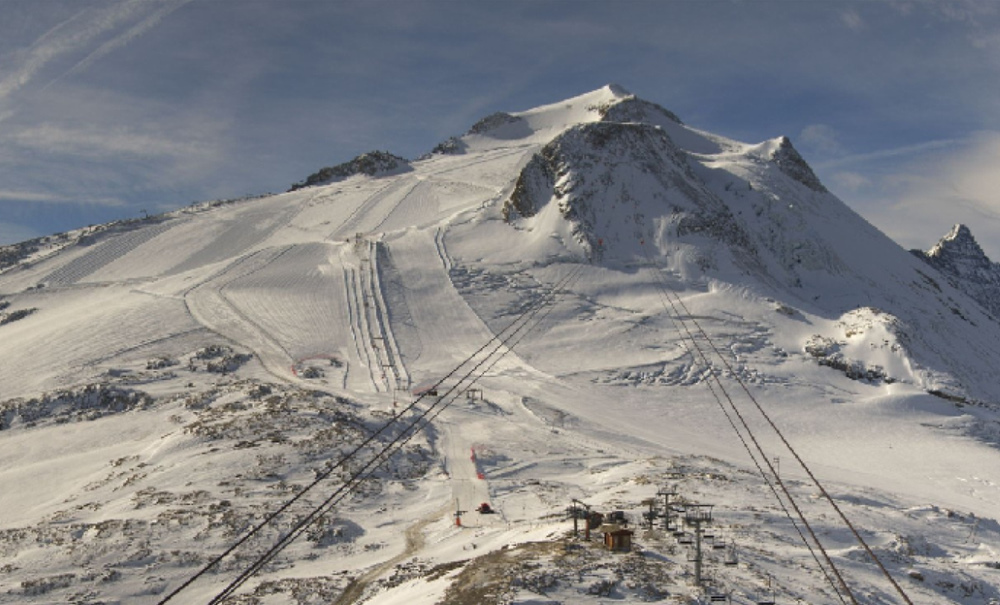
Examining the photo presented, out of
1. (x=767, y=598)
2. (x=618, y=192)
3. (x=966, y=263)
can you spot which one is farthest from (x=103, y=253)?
(x=966, y=263)

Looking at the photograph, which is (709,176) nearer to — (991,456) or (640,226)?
(640,226)

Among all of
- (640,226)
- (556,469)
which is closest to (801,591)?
(556,469)

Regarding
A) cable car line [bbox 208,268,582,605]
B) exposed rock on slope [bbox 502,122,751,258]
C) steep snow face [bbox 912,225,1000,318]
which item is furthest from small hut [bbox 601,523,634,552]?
steep snow face [bbox 912,225,1000,318]

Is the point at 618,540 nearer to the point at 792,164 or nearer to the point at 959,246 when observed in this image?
the point at 792,164

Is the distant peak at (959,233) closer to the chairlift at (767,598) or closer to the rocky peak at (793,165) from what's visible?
the rocky peak at (793,165)

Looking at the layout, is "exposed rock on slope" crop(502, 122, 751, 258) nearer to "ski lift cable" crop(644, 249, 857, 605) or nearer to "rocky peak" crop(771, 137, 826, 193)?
"ski lift cable" crop(644, 249, 857, 605)

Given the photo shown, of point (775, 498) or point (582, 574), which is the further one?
point (775, 498)
